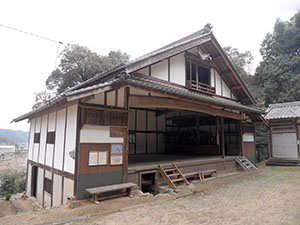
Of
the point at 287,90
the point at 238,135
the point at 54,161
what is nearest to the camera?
the point at 54,161

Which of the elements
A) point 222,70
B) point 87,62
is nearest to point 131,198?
point 222,70

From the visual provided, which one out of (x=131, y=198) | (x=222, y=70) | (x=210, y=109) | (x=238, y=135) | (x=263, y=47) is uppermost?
(x=263, y=47)

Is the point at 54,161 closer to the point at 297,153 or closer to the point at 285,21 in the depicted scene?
the point at 297,153

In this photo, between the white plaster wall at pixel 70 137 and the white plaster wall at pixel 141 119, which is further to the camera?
the white plaster wall at pixel 141 119

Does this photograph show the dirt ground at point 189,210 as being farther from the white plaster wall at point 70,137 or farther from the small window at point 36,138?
the small window at point 36,138

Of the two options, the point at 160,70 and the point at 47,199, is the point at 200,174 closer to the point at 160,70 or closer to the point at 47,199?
the point at 160,70

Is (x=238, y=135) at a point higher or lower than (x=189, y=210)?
higher

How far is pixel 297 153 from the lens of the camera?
1292cm

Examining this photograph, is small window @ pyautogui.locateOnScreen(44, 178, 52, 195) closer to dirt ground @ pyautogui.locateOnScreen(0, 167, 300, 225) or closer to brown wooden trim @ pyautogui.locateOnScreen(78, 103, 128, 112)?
dirt ground @ pyautogui.locateOnScreen(0, 167, 300, 225)

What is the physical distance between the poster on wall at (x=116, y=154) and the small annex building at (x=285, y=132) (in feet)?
38.0

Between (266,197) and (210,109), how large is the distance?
4327 millimetres

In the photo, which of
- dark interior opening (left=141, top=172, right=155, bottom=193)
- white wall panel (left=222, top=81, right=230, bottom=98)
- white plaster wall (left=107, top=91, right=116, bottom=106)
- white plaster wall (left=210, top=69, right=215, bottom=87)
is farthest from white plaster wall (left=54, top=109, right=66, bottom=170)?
white wall panel (left=222, top=81, right=230, bottom=98)

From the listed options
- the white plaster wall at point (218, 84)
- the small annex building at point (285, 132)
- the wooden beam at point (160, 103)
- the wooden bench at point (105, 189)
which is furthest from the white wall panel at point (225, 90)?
the wooden bench at point (105, 189)

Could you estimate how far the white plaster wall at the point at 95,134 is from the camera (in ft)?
18.5
